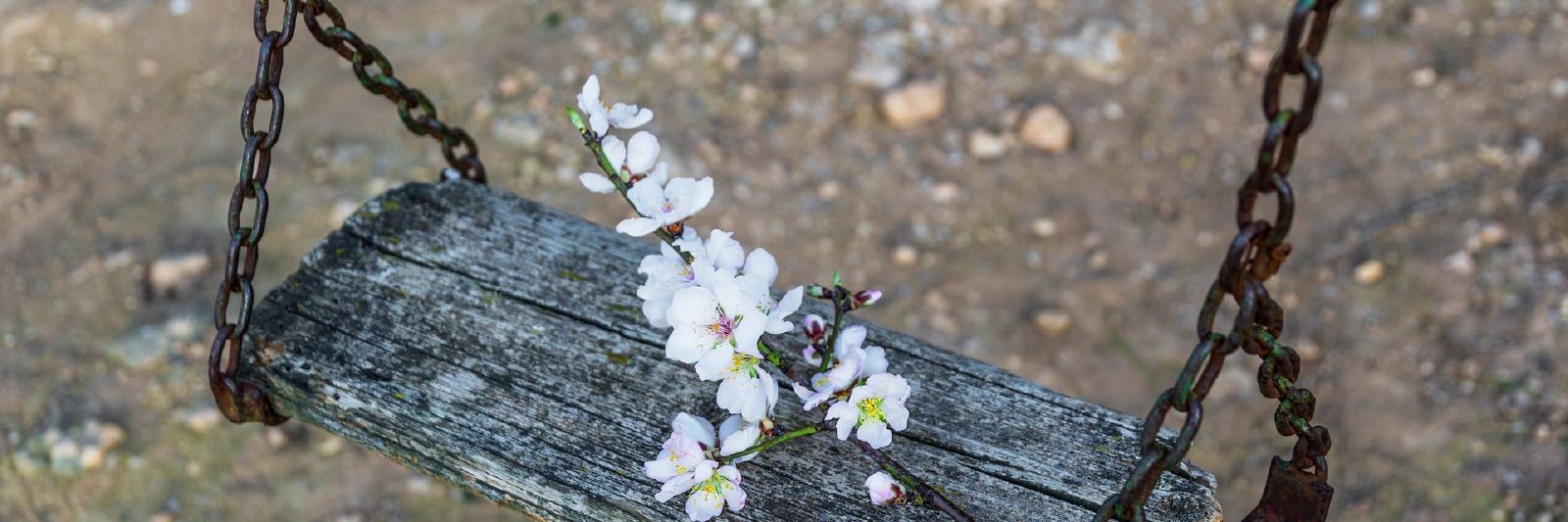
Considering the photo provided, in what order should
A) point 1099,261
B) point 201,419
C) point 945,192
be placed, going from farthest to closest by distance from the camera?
point 945,192, point 1099,261, point 201,419

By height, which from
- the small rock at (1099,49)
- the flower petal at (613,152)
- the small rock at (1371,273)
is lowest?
the flower petal at (613,152)

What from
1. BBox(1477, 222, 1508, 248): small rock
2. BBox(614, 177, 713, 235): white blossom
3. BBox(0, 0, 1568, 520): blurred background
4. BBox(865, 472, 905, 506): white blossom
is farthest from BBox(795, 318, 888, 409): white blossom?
BBox(1477, 222, 1508, 248): small rock

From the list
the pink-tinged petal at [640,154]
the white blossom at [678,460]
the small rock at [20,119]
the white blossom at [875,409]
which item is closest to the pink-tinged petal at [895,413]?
the white blossom at [875,409]

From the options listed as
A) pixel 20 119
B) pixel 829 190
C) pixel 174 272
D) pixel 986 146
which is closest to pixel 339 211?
pixel 174 272

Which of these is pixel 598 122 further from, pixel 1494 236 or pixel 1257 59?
pixel 1257 59

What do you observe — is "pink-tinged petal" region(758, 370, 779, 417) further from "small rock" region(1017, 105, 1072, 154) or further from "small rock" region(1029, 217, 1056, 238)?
"small rock" region(1017, 105, 1072, 154)

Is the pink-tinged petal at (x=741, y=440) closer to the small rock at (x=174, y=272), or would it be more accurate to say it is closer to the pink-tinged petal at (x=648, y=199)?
the pink-tinged petal at (x=648, y=199)
